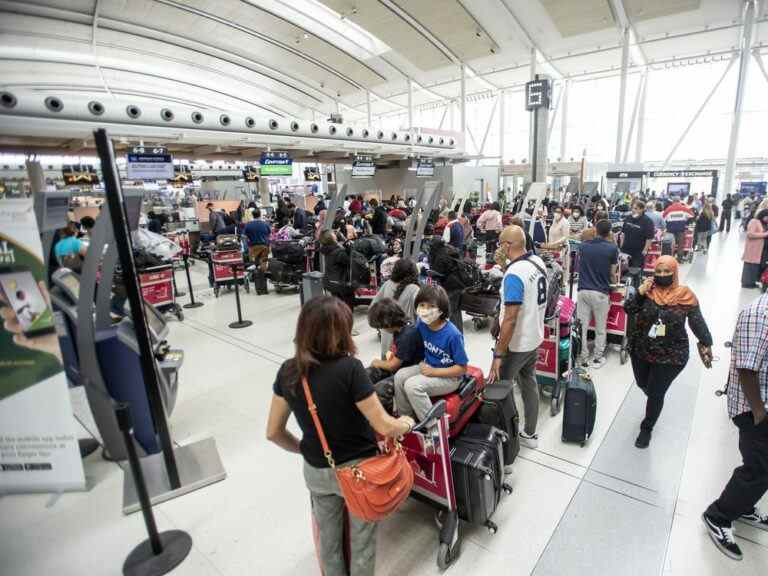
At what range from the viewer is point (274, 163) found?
10742 millimetres

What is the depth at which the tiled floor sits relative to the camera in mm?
2119

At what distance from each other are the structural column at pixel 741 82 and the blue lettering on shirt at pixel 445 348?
19.9 m

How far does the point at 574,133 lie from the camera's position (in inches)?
897

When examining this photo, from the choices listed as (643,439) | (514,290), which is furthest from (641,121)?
(514,290)

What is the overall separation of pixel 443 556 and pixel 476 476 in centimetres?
42

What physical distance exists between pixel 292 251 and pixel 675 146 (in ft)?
70.6

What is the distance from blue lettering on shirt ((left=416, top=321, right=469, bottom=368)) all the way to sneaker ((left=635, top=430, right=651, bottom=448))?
166 cm

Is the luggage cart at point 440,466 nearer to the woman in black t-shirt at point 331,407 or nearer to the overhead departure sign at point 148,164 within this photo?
the woman in black t-shirt at point 331,407

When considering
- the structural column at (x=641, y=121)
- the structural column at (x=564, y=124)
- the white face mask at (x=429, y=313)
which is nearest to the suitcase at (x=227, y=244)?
the white face mask at (x=429, y=313)

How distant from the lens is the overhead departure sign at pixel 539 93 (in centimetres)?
862

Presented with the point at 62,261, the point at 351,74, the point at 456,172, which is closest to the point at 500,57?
the point at 456,172

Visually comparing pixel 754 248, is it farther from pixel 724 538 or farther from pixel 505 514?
pixel 505 514

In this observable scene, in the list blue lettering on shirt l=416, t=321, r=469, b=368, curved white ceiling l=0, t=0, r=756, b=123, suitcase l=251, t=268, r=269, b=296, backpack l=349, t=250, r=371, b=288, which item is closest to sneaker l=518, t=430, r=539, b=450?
blue lettering on shirt l=416, t=321, r=469, b=368

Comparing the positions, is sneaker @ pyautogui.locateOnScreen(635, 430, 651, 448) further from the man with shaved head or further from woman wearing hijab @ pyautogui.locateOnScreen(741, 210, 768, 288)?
woman wearing hijab @ pyautogui.locateOnScreen(741, 210, 768, 288)
